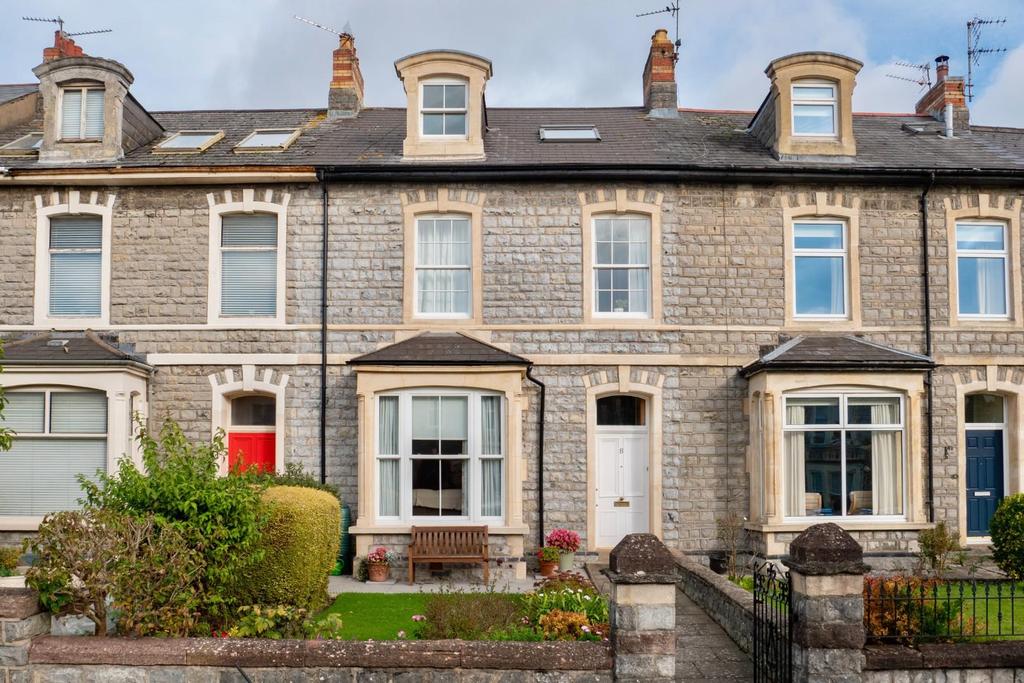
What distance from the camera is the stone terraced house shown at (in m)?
14.8

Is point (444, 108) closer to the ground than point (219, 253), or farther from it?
farther from it

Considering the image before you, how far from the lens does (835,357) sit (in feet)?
47.8

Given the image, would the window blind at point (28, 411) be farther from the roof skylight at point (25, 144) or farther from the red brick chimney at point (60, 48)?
the red brick chimney at point (60, 48)

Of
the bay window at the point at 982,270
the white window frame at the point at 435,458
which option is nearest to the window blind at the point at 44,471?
the white window frame at the point at 435,458

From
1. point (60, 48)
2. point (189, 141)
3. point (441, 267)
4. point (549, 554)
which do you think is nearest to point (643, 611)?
point (549, 554)

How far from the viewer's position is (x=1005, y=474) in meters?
15.6

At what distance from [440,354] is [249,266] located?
393 cm

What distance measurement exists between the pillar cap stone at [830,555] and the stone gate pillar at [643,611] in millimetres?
1103

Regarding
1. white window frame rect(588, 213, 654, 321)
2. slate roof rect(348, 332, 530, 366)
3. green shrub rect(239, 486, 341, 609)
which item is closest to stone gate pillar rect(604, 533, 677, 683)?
green shrub rect(239, 486, 341, 609)

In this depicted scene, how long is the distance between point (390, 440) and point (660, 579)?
8136mm

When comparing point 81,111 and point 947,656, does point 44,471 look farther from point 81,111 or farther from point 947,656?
point 947,656

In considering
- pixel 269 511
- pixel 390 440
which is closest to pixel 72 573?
pixel 269 511

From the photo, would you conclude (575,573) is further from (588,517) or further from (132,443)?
(132,443)

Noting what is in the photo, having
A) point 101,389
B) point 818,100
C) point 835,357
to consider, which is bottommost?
point 101,389
